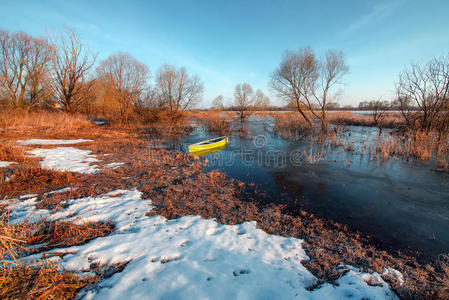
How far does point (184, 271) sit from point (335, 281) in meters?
2.35

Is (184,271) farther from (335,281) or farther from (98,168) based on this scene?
(98,168)

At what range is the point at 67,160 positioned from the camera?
8742 mm

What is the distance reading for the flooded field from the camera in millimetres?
4605

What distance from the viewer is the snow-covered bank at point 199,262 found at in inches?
93.6

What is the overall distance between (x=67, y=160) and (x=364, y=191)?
13.6 m

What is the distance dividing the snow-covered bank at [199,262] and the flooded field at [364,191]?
2.26 meters

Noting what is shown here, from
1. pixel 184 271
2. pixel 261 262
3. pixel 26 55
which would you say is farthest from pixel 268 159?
pixel 26 55

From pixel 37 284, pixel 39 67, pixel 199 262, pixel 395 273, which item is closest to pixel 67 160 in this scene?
pixel 37 284

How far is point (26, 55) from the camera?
68.6 feet

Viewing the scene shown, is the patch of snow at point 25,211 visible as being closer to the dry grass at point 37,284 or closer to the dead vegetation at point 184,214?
the dead vegetation at point 184,214

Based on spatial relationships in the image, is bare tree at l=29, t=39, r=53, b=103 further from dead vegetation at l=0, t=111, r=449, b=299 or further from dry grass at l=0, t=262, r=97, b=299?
dry grass at l=0, t=262, r=97, b=299

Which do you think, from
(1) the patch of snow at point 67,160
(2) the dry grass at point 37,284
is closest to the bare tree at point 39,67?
(1) the patch of snow at point 67,160

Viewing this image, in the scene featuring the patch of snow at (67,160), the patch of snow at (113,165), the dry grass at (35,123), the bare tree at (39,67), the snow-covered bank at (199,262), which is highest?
the bare tree at (39,67)

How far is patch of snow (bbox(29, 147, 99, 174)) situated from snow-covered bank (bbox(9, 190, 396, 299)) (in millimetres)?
3962
